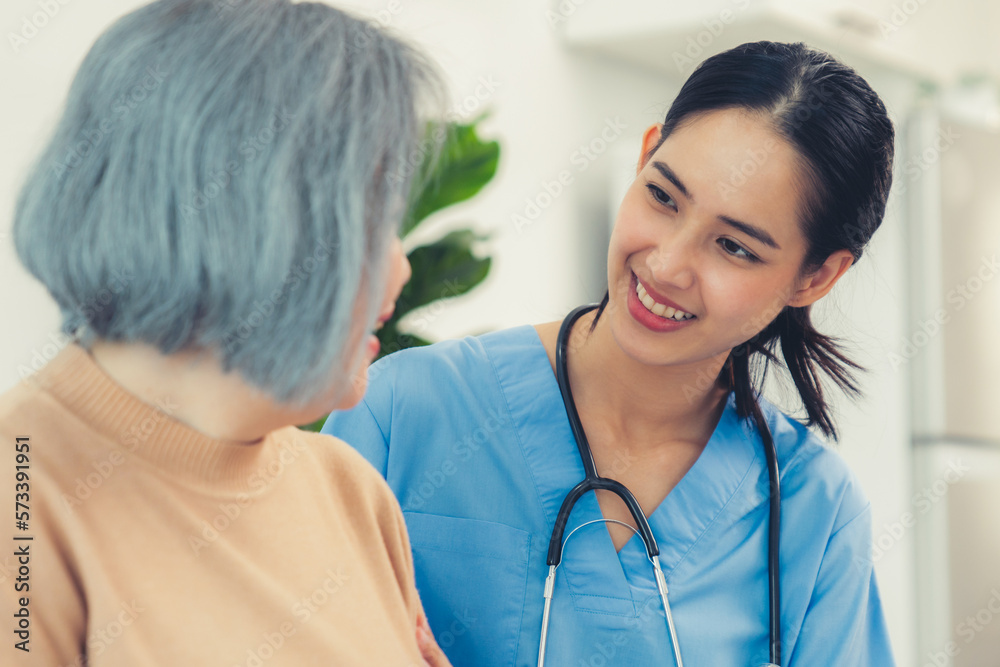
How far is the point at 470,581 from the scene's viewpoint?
1042mm

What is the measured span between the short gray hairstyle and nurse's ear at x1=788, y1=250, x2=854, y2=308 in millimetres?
695

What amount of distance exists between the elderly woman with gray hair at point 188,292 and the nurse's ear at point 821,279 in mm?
657

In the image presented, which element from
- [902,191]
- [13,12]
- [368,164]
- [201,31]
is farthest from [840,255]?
[902,191]

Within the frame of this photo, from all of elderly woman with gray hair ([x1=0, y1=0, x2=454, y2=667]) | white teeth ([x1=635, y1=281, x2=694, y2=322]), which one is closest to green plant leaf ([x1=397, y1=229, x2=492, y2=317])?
white teeth ([x1=635, y1=281, x2=694, y2=322])

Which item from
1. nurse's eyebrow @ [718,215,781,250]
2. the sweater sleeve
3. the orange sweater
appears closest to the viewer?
A: the orange sweater

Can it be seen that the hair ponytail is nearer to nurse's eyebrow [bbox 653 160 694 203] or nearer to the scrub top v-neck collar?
the scrub top v-neck collar

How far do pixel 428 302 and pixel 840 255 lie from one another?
2.69 feet

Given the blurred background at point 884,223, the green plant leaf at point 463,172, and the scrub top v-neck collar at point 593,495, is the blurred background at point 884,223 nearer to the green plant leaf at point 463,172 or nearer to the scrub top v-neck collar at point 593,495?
the green plant leaf at point 463,172

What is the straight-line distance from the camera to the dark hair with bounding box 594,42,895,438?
1015mm

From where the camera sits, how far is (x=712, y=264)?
102 centimetres

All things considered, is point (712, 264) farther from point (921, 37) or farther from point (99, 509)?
point (921, 37)

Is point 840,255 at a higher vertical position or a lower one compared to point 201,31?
lower

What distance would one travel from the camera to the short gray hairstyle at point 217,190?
56 cm

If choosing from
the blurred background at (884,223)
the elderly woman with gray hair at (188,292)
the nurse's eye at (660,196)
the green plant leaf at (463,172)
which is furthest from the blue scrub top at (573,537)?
the blurred background at (884,223)
